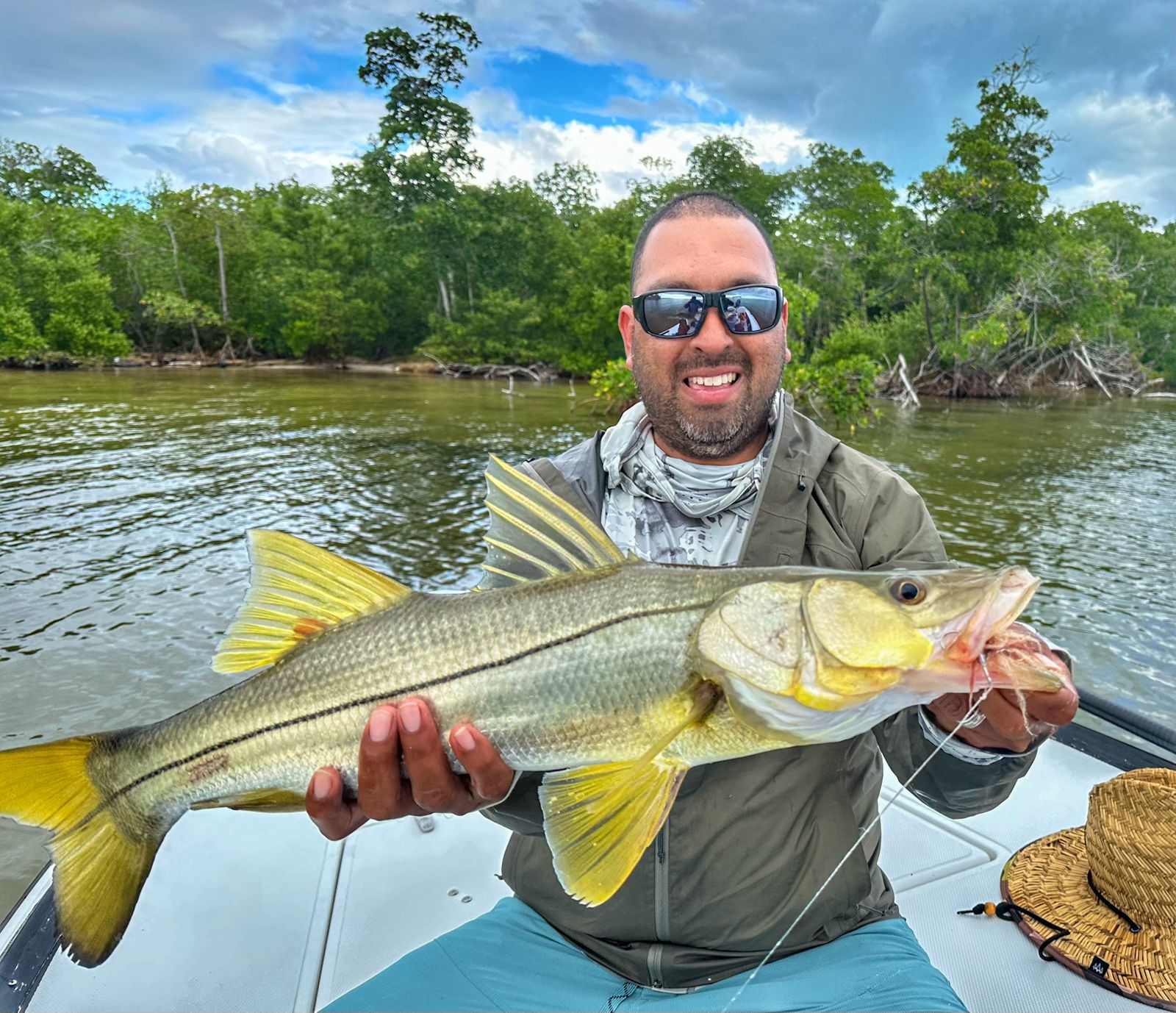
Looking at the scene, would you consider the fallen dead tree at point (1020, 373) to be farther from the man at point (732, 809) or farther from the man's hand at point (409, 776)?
the man's hand at point (409, 776)

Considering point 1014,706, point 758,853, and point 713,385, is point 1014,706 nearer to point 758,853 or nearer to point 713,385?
point 758,853

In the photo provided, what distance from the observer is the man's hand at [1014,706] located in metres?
1.60

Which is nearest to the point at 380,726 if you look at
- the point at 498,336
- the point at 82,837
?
the point at 82,837

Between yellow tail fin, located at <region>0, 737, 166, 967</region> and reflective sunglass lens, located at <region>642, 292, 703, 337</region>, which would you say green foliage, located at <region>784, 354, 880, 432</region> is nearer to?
reflective sunglass lens, located at <region>642, 292, 703, 337</region>

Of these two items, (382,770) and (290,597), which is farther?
(290,597)

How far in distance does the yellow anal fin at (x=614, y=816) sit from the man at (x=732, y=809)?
9.1 inches

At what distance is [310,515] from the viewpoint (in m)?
13.1

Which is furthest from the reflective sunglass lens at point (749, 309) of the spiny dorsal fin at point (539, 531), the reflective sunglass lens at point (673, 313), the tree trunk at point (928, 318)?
the tree trunk at point (928, 318)

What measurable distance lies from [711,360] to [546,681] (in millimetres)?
1381

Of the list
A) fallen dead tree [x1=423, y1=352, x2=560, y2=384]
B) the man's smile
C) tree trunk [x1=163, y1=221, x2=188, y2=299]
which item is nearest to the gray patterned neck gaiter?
the man's smile

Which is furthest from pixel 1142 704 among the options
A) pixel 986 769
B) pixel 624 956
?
pixel 624 956

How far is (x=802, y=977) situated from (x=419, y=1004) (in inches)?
41.3

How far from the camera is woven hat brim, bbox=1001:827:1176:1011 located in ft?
8.26

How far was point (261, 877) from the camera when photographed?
3170mm
